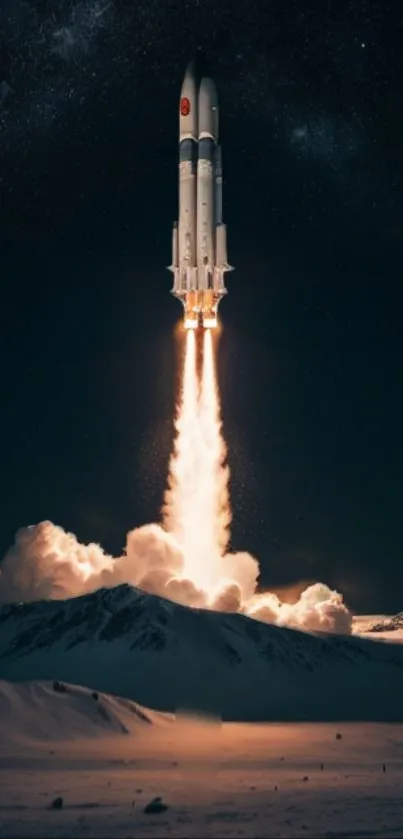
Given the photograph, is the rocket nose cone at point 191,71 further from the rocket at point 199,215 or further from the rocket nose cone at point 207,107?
the rocket nose cone at point 207,107

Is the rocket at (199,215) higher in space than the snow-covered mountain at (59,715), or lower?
higher

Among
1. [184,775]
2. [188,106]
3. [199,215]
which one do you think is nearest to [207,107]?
[188,106]

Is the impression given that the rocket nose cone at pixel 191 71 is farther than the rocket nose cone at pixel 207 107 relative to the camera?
Yes

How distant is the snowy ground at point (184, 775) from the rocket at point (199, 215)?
5123 cm

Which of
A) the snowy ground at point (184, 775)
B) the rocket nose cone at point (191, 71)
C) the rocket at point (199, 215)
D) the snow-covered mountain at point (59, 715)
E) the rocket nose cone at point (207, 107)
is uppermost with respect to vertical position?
the rocket nose cone at point (191, 71)

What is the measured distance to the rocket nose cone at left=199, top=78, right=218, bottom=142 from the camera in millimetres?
155000

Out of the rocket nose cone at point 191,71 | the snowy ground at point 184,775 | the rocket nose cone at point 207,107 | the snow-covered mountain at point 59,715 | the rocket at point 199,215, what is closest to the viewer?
the snowy ground at point 184,775

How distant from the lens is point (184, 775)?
96250mm

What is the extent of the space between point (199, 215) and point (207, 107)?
47.6 ft

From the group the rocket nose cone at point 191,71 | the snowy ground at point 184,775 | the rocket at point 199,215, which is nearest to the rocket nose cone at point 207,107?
the rocket at point 199,215

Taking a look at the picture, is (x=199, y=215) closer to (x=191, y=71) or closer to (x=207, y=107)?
(x=207, y=107)

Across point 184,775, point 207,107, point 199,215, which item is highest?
point 207,107

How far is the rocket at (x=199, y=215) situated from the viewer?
503 feet

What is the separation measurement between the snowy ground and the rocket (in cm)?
5123
